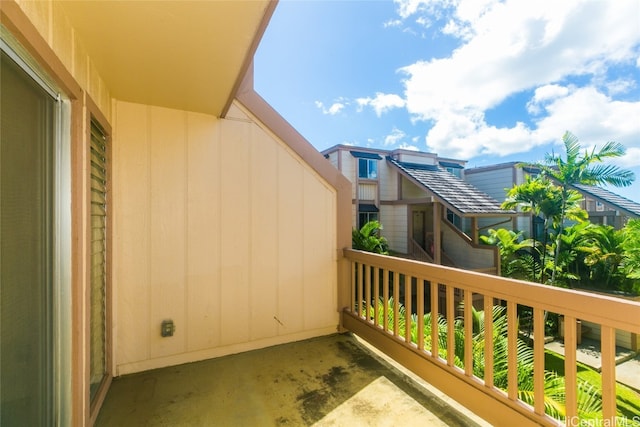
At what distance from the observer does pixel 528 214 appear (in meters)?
10.1

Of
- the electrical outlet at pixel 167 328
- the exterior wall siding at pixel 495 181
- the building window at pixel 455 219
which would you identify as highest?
the exterior wall siding at pixel 495 181

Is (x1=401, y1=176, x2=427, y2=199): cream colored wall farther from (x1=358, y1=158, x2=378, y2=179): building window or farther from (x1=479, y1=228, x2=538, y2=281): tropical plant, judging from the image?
(x1=479, y1=228, x2=538, y2=281): tropical plant

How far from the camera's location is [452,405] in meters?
1.75

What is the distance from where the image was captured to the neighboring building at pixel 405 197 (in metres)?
8.82

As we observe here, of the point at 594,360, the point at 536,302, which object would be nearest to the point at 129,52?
the point at 536,302

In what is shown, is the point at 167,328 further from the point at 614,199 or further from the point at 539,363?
the point at 614,199

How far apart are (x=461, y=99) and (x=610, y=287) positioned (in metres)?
6.40

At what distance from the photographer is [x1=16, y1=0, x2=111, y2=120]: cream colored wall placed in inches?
39.4

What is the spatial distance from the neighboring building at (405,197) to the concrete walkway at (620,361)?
10.4 feet

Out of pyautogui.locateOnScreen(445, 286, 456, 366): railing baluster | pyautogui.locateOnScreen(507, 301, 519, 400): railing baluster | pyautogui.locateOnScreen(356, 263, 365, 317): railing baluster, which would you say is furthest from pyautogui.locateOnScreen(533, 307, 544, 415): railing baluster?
pyautogui.locateOnScreen(356, 263, 365, 317): railing baluster

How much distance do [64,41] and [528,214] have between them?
12.6m

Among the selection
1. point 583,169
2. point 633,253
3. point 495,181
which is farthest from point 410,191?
point 633,253

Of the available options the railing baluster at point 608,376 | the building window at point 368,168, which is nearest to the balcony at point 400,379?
the railing baluster at point 608,376

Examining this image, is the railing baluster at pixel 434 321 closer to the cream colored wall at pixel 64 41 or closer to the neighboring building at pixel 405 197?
the cream colored wall at pixel 64 41
